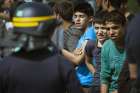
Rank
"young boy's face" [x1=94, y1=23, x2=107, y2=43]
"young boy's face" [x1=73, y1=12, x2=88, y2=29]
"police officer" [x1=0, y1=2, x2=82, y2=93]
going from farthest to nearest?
1. "young boy's face" [x1=73, y1=12, x2=88, y2=29]
2. "young boy's face" [x1=94, y1=23, x2=107, y2=43]
3. "police officer" [x1=0, y1=2, x2=82, y2=93]

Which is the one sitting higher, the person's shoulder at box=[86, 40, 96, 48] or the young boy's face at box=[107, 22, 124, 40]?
the young boy's face at box=[107, 22, 124, 40]

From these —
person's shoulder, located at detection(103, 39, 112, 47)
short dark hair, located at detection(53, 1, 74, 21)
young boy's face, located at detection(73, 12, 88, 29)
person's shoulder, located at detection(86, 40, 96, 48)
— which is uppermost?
short dark hair, located at detection(53, 1, 74, 21)

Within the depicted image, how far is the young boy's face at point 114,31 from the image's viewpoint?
261 inches

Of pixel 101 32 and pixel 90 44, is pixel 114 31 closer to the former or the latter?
pixel 101 32

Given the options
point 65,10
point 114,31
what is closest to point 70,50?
point 65,10

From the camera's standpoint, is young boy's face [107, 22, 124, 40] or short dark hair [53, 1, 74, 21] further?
short dark hair [53, 1, 74, 21]

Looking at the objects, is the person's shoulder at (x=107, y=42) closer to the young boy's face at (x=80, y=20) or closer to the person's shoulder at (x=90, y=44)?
the person's shoulder at (x=90, y=44)

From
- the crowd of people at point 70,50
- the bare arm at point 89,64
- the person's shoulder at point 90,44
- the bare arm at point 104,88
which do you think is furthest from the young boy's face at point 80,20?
the bare arm at point 104,88

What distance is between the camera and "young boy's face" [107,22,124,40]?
6617mm

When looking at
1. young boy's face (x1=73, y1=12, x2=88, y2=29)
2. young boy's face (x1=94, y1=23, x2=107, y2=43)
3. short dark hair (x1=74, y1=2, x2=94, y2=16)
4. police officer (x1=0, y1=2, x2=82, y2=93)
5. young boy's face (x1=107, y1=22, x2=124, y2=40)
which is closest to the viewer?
police officer (x1=0, y1=2, x2=82, y2=93)

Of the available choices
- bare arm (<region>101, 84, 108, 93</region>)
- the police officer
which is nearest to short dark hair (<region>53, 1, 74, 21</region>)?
bare arm (<region>101, 84, 108, 93</region>)

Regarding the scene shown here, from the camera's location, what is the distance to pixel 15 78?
428 centimetres

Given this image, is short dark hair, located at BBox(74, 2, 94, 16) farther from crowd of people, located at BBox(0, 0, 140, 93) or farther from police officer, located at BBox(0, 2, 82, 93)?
police officer, located at BBox(0, 2, 82, 93)

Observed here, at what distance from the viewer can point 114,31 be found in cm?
667
